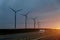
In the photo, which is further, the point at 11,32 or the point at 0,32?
the point at 11,32

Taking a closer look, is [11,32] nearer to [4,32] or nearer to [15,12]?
[4,32]

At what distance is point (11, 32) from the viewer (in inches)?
3036

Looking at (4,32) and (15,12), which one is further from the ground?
(15,12)

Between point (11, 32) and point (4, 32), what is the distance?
4.34 meters

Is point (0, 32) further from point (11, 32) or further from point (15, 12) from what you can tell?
point (15, 12)

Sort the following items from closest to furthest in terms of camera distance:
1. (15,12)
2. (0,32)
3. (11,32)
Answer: (15,12)
(0,32)
(11,32)

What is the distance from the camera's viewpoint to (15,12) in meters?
56.3

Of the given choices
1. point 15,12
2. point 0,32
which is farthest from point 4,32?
point 15,12

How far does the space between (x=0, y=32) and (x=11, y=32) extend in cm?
740

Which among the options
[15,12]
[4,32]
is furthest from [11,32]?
[15,12]

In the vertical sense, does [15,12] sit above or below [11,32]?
above

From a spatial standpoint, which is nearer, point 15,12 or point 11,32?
point 15,12

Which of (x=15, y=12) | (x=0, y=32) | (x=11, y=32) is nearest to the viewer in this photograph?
(x=15, y=12)

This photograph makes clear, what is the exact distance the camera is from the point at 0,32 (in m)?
70.7
